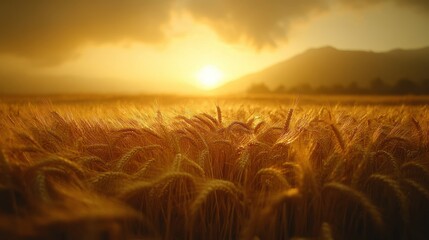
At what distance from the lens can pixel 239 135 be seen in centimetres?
204

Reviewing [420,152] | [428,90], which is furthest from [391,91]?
[420,152]

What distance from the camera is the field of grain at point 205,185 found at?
920 millimetres

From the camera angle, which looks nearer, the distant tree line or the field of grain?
the field of grain

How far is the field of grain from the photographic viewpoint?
3.02 ft

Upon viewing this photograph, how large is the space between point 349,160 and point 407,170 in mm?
288

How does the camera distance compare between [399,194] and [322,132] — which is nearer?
[399,194]

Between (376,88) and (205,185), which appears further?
(376,88)

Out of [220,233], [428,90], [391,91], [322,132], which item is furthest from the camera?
[391,91]

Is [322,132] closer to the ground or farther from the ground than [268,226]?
farther from the ground

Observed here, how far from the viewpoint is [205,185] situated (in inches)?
39.3

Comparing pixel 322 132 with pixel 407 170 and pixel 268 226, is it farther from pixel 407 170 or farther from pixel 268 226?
pixel 268 226

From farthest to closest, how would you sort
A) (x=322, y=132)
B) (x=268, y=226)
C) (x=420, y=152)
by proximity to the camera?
(x=322, y=132) < (x=420, y=152) < (x=268, y=226)

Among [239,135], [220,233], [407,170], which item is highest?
[239,135]

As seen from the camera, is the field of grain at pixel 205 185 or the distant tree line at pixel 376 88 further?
the distant tree line at pixel 376 88
